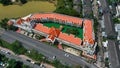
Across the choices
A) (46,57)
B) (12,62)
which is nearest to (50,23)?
(46,57)

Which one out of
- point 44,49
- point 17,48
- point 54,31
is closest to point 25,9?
point 54,31

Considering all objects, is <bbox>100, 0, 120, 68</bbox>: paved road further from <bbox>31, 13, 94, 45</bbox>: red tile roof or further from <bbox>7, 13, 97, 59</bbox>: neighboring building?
<bbox>31, 13, 94, 45</bbox>: red tile roof

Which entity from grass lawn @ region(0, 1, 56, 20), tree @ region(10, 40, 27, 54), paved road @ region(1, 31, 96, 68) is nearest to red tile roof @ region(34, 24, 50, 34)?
paved road @ region(1, 31, 96, 68)

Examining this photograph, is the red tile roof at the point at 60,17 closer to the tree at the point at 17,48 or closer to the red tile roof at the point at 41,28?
the red tile roof at the point at 41,28

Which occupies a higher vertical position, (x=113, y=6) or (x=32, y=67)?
(x=113, y=6)

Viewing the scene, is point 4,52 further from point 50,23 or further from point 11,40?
point 50,23
